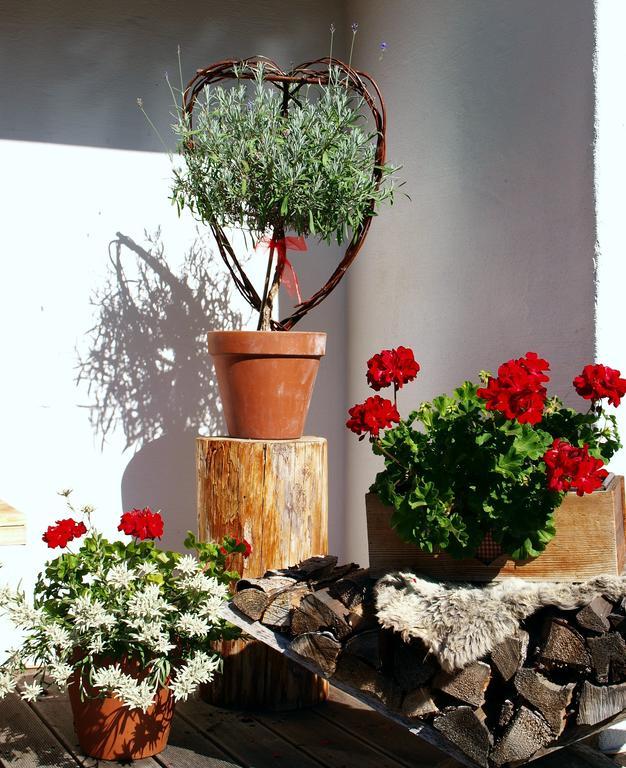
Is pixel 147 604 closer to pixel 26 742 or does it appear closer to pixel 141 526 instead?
pixel 141 526

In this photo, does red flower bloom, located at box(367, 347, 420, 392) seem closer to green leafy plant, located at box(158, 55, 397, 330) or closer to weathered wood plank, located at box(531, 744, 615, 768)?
green leafy plant, located at box(158, 55, 397, 330)

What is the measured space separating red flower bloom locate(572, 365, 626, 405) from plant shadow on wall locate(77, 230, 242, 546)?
161cm

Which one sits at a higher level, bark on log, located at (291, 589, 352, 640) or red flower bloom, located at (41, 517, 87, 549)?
red flower bloom, located at (41, 517, 87, 549)

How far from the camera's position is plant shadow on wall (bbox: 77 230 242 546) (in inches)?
130

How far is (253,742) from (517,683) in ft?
3.06

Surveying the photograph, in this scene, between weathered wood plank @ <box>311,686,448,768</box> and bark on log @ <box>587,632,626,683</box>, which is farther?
weathered wood plank @ <box>311,686,448,768</box>

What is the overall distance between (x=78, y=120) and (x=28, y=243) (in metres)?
0.45

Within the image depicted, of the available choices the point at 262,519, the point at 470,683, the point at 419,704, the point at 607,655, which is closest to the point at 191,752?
the point at 262,519

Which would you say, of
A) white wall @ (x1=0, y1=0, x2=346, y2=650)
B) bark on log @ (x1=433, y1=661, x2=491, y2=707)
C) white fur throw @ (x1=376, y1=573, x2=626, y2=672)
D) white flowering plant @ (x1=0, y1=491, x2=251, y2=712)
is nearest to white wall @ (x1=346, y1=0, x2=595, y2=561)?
white wall @ (x1=0, y1=0, x2=346, y2=650)

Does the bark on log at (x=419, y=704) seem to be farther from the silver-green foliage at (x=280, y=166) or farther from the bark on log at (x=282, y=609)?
the silver-green foliage at (x=280, y=166)

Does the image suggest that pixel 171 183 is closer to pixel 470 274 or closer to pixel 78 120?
pixel 78 120

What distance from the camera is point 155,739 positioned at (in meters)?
2.46

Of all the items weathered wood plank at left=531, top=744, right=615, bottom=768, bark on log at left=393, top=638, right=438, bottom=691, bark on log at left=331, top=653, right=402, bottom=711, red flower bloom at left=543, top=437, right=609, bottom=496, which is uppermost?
red flower bloom at left=543, top=437, right=609, bottom=496

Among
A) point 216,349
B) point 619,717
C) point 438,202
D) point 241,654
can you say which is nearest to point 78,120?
point 216,349
